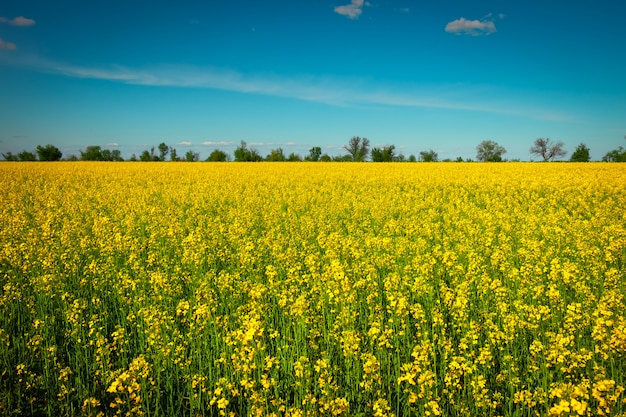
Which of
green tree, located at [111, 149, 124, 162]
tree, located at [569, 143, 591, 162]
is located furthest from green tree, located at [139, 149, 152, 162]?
tree, located at [569, 143, 591, 162]

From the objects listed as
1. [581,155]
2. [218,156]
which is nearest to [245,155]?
[218,156]

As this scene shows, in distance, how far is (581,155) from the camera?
7112 centimetres

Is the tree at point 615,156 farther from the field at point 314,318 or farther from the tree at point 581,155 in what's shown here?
the field at point 314,318

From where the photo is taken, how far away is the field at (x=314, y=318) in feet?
12.9

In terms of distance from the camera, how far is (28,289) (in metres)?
6.78

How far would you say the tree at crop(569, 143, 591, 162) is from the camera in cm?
7038

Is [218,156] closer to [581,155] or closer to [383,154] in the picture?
[383,154]

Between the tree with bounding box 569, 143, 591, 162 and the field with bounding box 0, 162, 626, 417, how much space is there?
6958 cm

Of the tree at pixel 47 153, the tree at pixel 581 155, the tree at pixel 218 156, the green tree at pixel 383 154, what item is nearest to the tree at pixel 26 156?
the tree at pixel 47 153

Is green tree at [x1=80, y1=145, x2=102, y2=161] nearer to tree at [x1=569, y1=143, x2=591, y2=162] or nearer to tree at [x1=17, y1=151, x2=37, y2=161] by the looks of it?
tree at [x1=17, y1=151, x2=37, y2=161]

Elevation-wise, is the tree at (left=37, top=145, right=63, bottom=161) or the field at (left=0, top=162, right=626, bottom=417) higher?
the tree at (left=37, top=145, right=63, bottom=161)

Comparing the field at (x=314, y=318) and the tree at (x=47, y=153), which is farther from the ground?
the tree at (x=47, y=153)

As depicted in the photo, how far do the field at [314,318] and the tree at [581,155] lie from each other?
69582 mm

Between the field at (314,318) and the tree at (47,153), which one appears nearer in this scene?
the field at (314,318)
